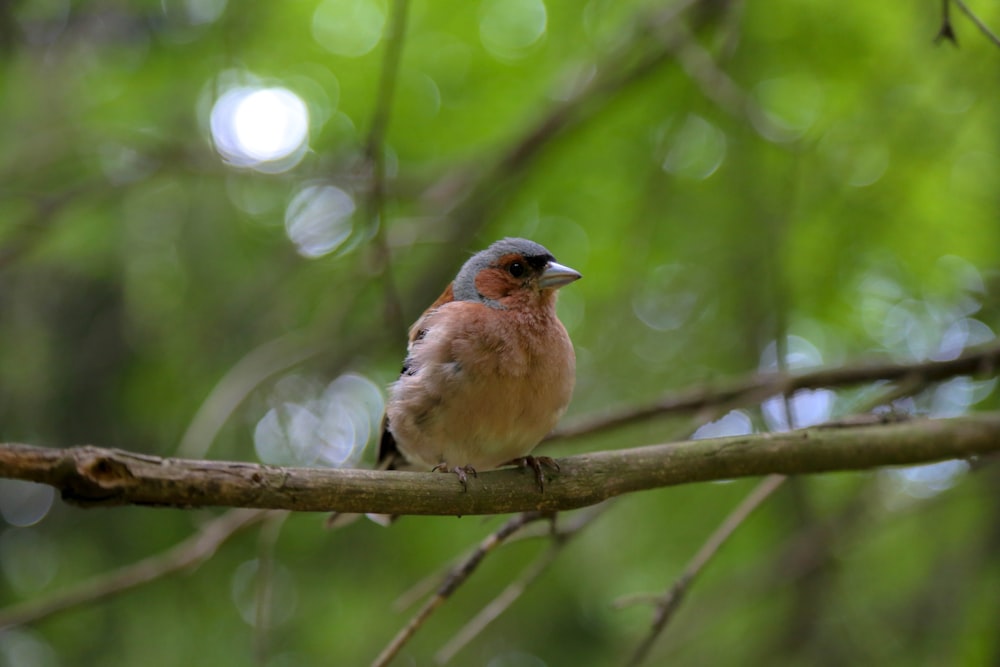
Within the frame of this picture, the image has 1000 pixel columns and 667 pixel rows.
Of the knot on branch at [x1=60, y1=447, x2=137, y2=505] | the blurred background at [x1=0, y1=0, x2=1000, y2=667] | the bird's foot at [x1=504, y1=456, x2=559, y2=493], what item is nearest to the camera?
the knot on branch at [x1=60, y1=447, x2=137, y2=505]

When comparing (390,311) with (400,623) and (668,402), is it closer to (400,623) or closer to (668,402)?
(668,402)

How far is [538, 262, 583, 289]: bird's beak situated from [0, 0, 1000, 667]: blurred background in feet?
3.74

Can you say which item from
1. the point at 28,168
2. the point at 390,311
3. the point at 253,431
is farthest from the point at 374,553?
the point at 28,168

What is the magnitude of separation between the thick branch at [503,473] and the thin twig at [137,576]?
1.86 metres

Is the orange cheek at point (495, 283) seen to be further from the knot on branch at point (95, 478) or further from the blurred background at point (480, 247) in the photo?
the knot on branch at point (95, 478)

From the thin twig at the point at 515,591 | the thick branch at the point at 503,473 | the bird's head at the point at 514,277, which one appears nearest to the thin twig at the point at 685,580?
the thin twig at the point at 515,591

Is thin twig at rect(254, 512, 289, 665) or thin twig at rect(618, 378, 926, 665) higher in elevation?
thin twig at rect(618, 378, 926, 665)

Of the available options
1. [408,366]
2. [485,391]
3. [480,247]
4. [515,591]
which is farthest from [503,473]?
[480,247]

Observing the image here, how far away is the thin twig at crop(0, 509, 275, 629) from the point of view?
4594mm

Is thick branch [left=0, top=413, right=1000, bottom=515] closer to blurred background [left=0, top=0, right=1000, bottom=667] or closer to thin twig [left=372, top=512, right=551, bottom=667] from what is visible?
thin twig [left=372, top=512, right=551, bottom=667]

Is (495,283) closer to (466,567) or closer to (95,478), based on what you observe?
(466,567)

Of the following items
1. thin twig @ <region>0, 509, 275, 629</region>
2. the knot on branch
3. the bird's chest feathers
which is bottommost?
thin twig @ <region>0, 509, 275, 629</region>

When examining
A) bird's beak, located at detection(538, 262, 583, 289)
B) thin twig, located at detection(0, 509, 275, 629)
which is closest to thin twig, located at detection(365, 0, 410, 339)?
bird's beak, located at detection(538, 262, 583, 289)

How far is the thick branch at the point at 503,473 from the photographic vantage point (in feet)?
9.52
